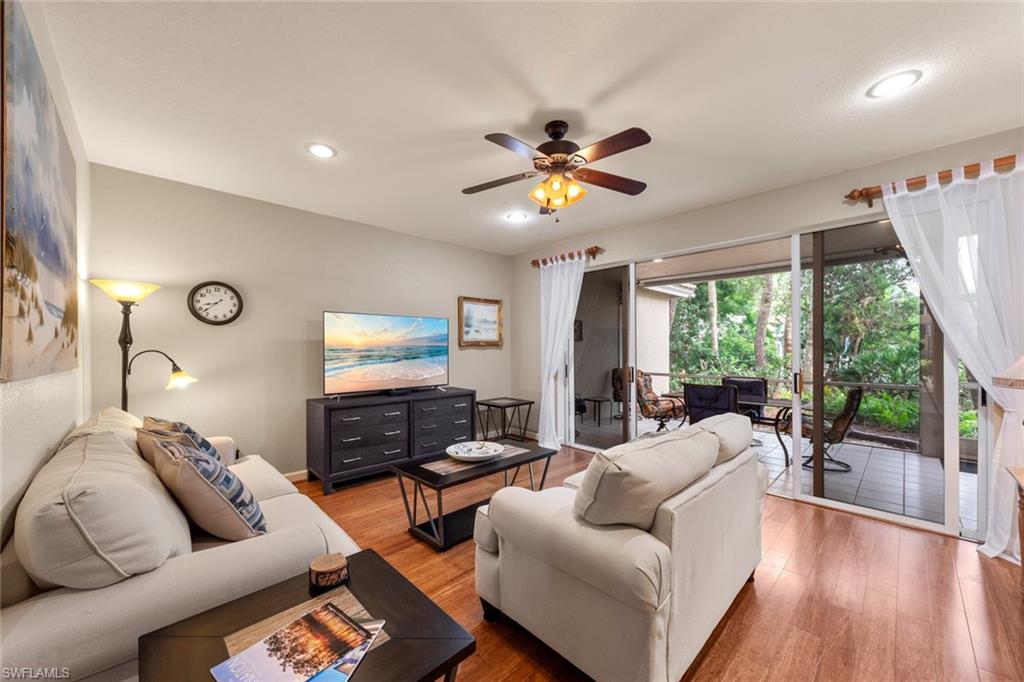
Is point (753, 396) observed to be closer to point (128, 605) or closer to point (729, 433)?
point (729, 433)

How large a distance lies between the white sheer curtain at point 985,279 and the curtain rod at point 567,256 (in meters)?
2.39

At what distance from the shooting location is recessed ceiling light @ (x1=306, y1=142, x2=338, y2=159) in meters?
2.48

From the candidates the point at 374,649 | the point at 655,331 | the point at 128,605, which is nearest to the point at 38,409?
the point at 128,605

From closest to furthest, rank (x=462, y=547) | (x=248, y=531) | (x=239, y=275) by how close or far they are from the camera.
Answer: (x=248, y=531) → (x=462, y=547) → (x=239, y=275)

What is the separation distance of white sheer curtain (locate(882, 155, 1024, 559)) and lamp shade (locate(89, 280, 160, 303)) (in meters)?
4.97

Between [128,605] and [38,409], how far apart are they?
91cm

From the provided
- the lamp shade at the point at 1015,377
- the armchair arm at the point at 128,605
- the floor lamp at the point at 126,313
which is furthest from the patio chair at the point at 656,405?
the floor lamp at the point at 126,313

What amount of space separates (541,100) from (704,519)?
2.05 meters

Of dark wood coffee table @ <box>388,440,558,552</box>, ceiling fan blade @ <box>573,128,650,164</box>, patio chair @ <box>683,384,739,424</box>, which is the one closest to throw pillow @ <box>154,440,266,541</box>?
dark wood coffee table @ <box>388,440,558,552</box>

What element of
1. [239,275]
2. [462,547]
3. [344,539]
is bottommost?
[462,547]

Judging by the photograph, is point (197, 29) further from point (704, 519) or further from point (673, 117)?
point (704, 519)

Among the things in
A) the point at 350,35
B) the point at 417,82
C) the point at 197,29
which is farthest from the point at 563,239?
the point at 197,29

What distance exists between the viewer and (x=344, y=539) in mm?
1545

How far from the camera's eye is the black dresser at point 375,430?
131 inches
